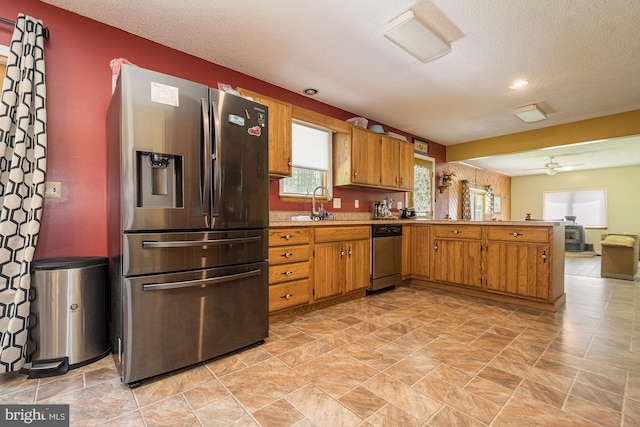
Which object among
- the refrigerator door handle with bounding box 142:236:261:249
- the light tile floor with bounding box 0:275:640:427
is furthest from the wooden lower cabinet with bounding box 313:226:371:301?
the refrigerator door handle with bounding box 142:236:261:249

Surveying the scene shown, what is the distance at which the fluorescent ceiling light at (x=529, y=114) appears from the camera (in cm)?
394

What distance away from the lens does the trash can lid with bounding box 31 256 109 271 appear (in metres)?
1.81

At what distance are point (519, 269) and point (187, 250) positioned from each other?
340cm

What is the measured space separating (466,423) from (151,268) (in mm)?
1815

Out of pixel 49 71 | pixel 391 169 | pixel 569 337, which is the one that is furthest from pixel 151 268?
pixel 391 169

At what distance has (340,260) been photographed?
3223 millimetres

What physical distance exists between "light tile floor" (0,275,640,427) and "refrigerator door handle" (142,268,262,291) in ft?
1.78

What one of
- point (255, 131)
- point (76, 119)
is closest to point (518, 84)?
point (255, 131)

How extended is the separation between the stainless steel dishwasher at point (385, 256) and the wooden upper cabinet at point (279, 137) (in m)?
1.34

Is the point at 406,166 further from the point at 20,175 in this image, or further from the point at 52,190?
the point at 20,175

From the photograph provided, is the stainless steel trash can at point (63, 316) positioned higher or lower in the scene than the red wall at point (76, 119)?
lower

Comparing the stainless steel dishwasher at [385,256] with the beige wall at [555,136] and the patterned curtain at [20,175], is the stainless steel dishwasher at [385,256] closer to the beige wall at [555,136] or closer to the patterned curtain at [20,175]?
the beige wall at [555,136]

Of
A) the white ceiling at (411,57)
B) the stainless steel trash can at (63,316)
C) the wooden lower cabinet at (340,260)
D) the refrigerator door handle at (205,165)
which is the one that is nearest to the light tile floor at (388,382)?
the stainless steel trash can at (63,316)

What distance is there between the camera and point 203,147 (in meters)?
1.89
